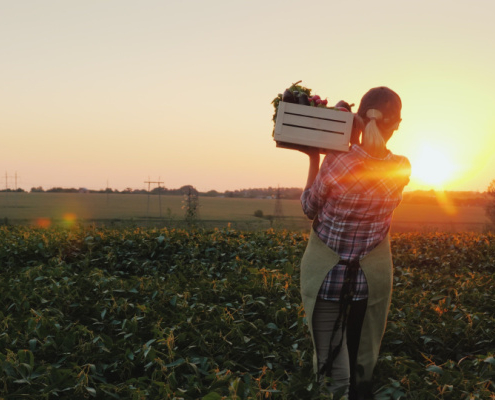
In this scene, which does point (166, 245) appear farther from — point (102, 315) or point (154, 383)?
point (154, 383)

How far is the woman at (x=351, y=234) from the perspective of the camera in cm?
278

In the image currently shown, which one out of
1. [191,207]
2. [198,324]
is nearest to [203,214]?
[191,207]

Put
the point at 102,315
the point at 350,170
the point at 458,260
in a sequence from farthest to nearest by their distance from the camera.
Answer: the point at 458,260, the point at 102,315, the point at 350,170

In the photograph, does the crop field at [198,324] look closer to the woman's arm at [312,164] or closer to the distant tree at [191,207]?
the woman's arm at [312,164]

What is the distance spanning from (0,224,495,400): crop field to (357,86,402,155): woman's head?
1.41m

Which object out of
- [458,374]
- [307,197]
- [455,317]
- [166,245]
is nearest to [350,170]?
[307,197]

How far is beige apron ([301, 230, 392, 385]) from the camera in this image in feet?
9.48

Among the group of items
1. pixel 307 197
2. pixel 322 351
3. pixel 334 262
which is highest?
pixel 307 197

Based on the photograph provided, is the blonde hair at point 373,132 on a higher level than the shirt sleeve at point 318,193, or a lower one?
higher

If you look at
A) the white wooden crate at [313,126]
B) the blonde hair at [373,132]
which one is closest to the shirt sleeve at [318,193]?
the white wooden crate at [313,126]

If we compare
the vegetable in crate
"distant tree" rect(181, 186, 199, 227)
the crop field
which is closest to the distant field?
"distant tree" rect(181, 186, 199, 227)

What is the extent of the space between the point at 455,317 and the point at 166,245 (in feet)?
14.9

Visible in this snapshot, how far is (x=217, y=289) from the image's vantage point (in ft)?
18.4

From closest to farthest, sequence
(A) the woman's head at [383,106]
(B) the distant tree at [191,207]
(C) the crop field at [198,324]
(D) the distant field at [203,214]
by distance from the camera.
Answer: (A) the woman's head at [383,106] → (C) the crop field at [198,324] → (B) the distant tree at [191,207] → (D) the distant field at [203,214]
